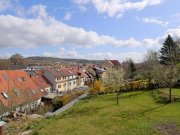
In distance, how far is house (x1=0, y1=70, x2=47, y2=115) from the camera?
39.9m

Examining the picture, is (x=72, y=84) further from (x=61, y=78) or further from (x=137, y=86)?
(x=137, y=86)

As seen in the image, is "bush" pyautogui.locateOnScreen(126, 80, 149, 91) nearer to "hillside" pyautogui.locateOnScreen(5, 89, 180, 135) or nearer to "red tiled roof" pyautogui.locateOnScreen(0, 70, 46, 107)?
"red tiled roof" pyautogui.locateOnScreen(0, 70, 46, 107)

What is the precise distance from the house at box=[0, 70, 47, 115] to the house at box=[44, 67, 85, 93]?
2042 cm

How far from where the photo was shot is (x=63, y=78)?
8456cm

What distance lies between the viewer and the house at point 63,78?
3039 inches

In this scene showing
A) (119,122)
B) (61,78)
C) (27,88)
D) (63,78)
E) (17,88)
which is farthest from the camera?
(63,78)

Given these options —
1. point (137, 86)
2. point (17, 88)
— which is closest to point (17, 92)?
point (17, 88)

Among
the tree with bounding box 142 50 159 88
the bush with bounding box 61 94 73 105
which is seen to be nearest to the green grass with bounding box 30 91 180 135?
the bush with bounding box 61 94 73 105

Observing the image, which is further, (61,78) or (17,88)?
(61,78)

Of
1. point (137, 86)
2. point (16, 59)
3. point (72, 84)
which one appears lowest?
point (72, 84)

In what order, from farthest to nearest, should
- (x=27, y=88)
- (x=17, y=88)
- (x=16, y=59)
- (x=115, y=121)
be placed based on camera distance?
(x=16, y=59), (x=27, y=88), (x=17, y=88), (x=115, y=121)

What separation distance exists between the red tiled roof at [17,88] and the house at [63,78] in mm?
20423

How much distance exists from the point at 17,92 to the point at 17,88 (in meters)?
2.44

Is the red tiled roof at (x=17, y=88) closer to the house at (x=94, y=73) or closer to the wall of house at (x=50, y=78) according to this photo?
the wall of house at (x=50, y=78)
